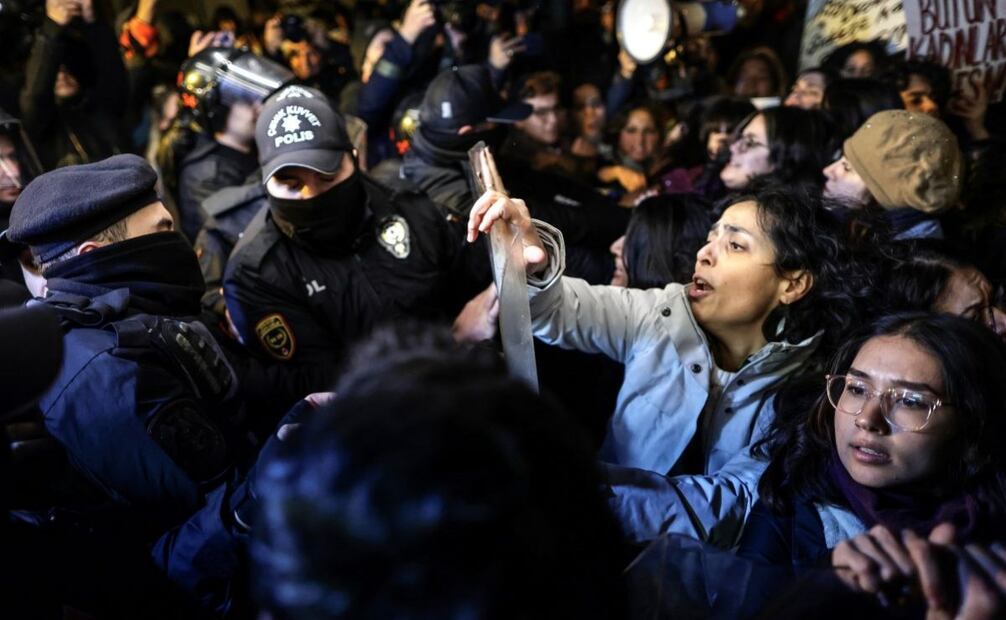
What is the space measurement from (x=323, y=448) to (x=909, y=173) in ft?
8.81

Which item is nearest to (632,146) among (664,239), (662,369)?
(664,239)

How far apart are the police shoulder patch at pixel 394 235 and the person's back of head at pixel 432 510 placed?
75.9 inches

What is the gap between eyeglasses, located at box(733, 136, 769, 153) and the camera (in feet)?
11.0

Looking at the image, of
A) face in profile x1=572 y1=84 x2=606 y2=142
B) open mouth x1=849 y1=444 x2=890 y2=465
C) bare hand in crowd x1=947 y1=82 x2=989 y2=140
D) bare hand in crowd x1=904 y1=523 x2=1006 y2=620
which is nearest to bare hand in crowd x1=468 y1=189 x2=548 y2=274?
open mouth x1=849 y1=444 x2=890 y2=465

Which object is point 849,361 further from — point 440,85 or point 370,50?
point 370,50

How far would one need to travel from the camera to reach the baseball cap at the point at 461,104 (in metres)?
3.36

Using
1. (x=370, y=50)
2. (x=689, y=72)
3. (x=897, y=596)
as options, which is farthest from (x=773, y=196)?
(x=370, y=50)

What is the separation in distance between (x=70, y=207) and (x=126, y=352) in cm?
40

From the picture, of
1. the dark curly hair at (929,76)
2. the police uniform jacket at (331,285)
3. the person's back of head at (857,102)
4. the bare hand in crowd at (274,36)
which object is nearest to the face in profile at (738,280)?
the police uniform jacket at (331,285)

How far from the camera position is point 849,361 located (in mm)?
1806

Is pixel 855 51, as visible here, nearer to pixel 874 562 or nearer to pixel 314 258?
pixel 314 258

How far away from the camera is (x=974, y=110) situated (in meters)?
3.96

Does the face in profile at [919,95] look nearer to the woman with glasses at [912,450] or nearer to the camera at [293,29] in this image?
the woman with glasses at [912,450]

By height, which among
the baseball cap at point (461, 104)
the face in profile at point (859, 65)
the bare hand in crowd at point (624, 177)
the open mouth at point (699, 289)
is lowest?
the bare hand in crowd at point (624, 177)
